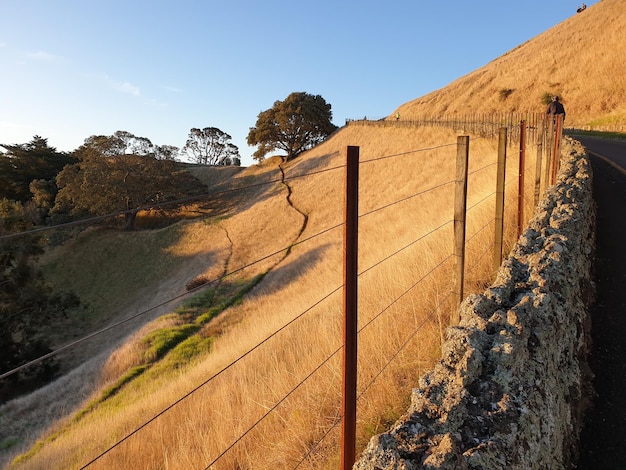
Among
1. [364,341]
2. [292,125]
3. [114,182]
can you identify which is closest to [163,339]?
[364,341]

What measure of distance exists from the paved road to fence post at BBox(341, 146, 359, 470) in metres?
1.90

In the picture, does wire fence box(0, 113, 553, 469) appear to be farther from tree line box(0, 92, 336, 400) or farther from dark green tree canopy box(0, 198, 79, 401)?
dark green tree canopy box(0, 198, 79, 401)

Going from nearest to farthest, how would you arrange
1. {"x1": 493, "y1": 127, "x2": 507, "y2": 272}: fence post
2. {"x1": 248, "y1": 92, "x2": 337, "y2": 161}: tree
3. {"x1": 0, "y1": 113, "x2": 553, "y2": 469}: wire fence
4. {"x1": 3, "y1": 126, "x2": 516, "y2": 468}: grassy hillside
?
{"x1": 0, "y1": 113, "x2": 553, "y2": 469}: wire fence
{"x1": 3, "y1": 126, "x2": 516, "y2": 468}: grassy hillside
{"x1": 493, "y1": 127, "x2": 507, "y2": 272}: fence post
{"x1": 248, "y1": 92, "x2": 337, "y2": 161}: tree

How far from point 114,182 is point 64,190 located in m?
4.24

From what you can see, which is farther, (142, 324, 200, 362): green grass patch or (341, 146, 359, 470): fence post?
(142, 324, 200, 362): green grass patch

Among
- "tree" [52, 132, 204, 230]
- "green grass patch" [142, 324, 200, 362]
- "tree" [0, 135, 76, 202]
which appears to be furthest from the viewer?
"tree" [0, 135, 76, 202]

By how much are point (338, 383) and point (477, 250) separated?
12.0ft

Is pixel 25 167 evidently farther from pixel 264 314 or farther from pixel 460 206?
Answer: pixel 460 206

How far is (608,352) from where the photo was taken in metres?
4.18

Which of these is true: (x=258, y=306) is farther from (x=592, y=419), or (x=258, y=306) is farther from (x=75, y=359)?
(x=592, y=419)

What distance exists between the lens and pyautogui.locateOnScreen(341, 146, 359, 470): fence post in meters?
2.26

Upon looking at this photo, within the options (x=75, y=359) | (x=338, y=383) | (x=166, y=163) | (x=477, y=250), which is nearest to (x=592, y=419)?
Answer: (x=338, y=383)

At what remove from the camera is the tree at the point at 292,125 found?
4781cm

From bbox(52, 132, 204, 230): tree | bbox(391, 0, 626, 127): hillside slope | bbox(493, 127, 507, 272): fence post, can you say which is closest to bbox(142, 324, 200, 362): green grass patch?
bbox(493, 127, 507, 272): fence post
